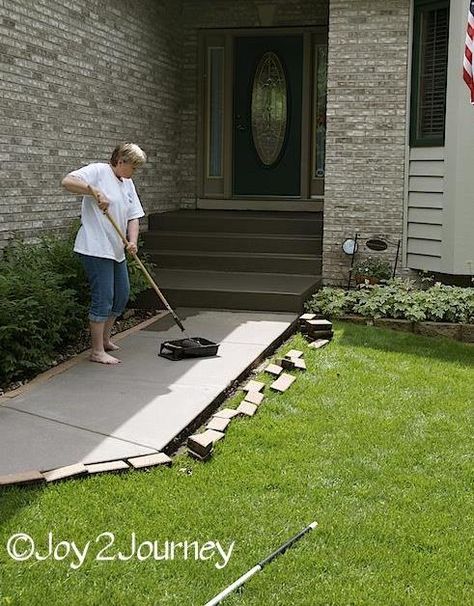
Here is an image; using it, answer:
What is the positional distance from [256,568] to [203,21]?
29.7ft

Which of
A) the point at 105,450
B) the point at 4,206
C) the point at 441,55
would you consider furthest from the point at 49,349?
the point at 441,55

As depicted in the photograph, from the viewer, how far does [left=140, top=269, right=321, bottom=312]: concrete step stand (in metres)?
8.05

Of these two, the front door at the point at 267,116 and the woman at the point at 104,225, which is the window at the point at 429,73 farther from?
the woman at the point at 104,225

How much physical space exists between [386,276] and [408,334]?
1324 mm

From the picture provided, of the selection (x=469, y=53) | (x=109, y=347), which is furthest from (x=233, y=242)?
(x=109, y=347)

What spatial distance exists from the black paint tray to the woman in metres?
0.42

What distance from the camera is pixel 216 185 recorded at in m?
11.5

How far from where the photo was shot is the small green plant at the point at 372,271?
8.89m

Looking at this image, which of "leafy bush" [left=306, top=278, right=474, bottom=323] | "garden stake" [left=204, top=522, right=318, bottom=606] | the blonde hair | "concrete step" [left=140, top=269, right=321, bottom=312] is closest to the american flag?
"leafy bush" [left=306, top=278, right=474, bottom=323]

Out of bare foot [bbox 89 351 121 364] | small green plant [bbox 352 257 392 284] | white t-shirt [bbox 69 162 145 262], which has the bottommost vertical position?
bare foot [bbox 89 351 121 364]

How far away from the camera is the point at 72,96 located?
8078 millimetres

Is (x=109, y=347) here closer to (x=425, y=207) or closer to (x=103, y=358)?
(x=103, y=358)

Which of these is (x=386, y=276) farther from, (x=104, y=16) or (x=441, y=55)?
(x=104, y=16)

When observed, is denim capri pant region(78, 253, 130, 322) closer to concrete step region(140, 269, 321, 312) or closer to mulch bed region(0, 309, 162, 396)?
mulch bed region(0, 309, 162, 396)
